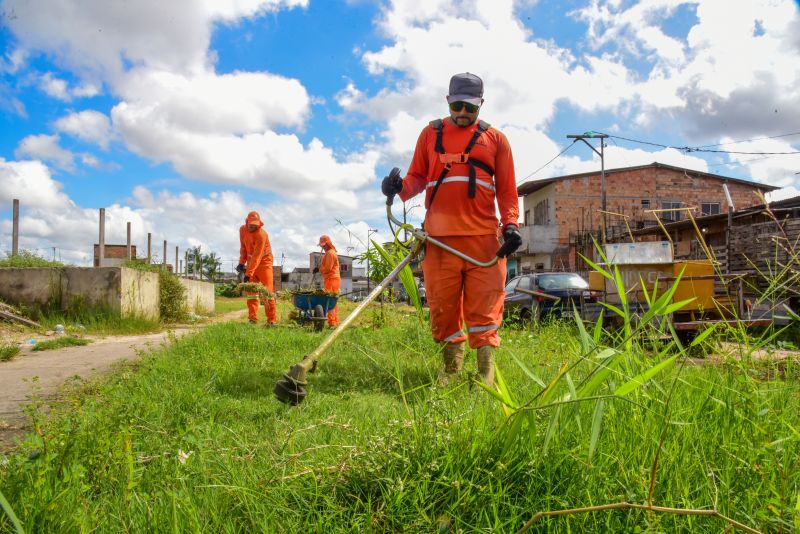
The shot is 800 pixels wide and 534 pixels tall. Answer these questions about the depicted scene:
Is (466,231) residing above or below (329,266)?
below

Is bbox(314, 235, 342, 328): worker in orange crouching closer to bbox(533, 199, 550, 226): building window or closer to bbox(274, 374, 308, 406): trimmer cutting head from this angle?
bbox(274, 374, 308, 406): trimmer cutting head

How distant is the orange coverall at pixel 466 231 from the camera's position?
3.77 metres

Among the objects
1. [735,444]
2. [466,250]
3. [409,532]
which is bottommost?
[409,532]

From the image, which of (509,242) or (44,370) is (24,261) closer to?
(44,370)

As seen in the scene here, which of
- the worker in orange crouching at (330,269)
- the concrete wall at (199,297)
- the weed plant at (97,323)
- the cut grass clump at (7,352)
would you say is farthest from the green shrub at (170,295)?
the cut grass clump at (7,352)

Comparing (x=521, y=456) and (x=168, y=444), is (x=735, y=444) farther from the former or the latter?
(x=168, y=444)

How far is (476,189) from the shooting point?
390 centimetres

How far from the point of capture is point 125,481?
1723 mm

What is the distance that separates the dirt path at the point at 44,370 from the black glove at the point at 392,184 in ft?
7.73

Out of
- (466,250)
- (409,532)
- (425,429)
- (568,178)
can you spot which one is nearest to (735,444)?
(425,429)

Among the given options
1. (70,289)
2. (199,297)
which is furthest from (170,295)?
(199,297)

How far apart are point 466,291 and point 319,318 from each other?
4.78m

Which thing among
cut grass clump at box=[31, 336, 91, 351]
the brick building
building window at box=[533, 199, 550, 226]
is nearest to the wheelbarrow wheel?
cut grass clump at box=[31, 336, 91, 351]

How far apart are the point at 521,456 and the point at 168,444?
143 centimetres
